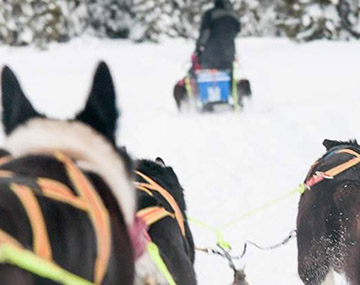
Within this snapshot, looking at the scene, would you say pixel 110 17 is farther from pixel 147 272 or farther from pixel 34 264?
pixel 34 264

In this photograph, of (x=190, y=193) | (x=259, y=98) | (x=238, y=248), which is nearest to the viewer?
(x=238, y=248)

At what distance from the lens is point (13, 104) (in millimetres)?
1703

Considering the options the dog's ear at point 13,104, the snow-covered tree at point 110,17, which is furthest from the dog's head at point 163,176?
the snow-covered tree at point 110,17

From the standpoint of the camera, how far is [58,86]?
12859 millimetres

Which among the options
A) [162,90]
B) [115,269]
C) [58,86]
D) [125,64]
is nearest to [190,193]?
[115,269]

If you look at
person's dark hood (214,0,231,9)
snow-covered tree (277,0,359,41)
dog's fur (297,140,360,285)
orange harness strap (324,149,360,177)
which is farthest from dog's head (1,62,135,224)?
snow-covered tree (277,0,359,41)

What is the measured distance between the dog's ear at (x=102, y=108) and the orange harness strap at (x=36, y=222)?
0.34m

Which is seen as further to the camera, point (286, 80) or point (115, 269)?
point (286, 80)

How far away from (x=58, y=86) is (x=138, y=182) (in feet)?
33.8

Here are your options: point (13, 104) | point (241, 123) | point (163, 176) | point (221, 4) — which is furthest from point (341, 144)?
point (221, 4)

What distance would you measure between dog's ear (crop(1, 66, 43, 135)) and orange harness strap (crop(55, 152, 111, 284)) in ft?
0.88

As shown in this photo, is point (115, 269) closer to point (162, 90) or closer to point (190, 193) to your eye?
point (190, 193)

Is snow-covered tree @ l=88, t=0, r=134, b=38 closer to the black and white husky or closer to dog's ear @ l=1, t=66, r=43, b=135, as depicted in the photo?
dog's ear @ l=1, t=66, r=43, b=135

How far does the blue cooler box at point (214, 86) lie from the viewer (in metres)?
9.36
